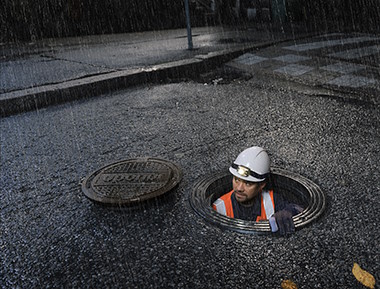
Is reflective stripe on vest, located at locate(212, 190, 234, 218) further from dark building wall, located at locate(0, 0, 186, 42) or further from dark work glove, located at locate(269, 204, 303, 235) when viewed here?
dark building wall, located at locate(0, 0, 186, 42)

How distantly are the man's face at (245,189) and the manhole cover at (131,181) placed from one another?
0.51 metres

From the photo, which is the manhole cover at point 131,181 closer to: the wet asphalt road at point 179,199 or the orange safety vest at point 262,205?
the wet asphalt road at point 179,199

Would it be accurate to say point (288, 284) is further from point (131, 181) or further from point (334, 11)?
point (334, 11)

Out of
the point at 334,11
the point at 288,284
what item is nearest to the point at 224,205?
the point at 288,284

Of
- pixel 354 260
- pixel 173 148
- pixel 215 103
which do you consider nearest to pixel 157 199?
pixel 173 148

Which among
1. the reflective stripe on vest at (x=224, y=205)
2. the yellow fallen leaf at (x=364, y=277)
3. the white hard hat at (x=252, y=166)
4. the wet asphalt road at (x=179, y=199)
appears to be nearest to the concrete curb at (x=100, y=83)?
the wet asphalt road at (x=179, y=199)

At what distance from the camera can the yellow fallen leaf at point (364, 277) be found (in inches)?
74.4

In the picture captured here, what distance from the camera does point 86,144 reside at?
399 centimetres

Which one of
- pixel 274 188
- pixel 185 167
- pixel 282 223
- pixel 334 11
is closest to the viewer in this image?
pixel 282 223

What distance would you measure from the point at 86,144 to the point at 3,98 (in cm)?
222

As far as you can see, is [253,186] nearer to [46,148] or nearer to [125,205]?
[125,205]

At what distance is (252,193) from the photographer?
2.82 meters

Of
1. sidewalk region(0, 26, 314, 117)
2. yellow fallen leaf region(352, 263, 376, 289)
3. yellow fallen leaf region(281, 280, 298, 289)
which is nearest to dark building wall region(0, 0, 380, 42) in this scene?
sidewalk region(0, 26, 314, 117)

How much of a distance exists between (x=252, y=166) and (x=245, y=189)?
0.19 metres
